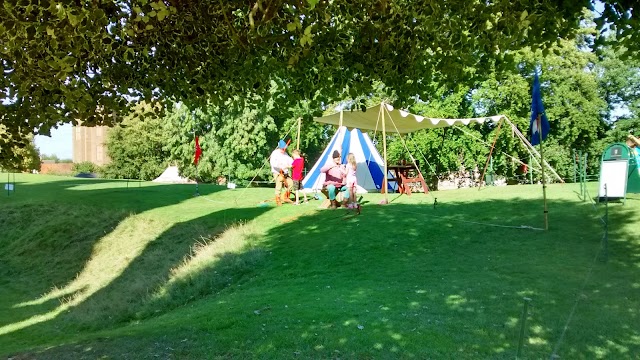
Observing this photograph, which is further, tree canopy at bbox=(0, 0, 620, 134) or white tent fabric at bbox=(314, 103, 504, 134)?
white tent fabric at bbox=(314, 103, 504, 134)

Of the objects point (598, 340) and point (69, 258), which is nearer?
point (598, 340)

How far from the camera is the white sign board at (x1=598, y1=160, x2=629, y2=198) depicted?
1221cm

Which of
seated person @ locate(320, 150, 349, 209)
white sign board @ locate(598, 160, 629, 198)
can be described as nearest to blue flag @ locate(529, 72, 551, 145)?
white sign board @ locate(598, 160, 629, 198)

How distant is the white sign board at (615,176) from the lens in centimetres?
1221

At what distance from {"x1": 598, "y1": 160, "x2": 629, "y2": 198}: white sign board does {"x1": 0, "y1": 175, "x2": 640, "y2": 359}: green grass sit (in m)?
0.39

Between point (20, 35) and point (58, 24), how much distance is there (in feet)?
1.25

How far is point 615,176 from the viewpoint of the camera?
1239 centimetres

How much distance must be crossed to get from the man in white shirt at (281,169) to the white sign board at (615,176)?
333 inches

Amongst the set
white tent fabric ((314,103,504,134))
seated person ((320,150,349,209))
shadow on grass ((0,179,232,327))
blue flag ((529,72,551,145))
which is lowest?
shadow on grass ((0,179,232,327))

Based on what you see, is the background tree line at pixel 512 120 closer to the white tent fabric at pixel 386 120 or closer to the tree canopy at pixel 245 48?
the white tent fabric at pixel 386 120

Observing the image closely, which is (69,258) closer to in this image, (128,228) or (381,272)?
(128,228)

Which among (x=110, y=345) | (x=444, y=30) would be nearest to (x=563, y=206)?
(x=444, y=30)

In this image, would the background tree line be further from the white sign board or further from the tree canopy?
the tree canopy

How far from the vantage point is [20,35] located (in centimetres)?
500
